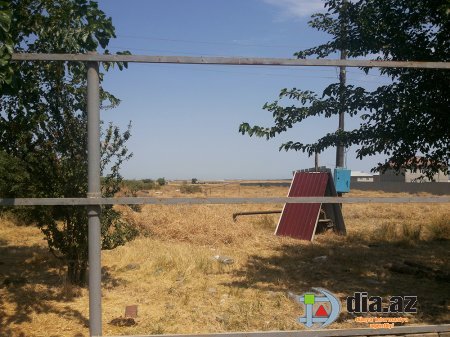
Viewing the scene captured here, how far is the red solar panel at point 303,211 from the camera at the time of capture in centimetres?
1050

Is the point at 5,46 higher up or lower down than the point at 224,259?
higher up

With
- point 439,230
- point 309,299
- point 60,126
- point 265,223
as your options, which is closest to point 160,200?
point 309,299

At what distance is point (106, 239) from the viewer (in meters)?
5.96

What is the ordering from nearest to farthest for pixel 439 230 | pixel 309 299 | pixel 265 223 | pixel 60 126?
pixel 309 299 < pixel 60 126 < pixel 439 230 < pixel 265 223

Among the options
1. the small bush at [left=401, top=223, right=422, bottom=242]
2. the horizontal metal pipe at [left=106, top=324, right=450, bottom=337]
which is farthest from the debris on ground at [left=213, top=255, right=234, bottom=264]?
the small bush at [left=401, top=223, right=422, bottom=242]

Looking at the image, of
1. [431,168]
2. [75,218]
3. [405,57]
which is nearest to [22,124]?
[75,218]

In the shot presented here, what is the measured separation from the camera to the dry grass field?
4414mm

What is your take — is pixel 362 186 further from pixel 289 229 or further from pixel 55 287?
pixel 55 287

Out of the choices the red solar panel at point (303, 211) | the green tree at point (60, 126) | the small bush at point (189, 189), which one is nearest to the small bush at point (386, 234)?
the red solar panel at point (303, 211)

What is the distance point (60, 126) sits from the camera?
17.2ft

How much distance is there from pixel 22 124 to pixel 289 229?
7.79 metres

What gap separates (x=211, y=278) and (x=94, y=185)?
4245 millimetres

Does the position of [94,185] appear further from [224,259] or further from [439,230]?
[439,230]

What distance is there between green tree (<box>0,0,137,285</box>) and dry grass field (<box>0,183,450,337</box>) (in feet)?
2.72
